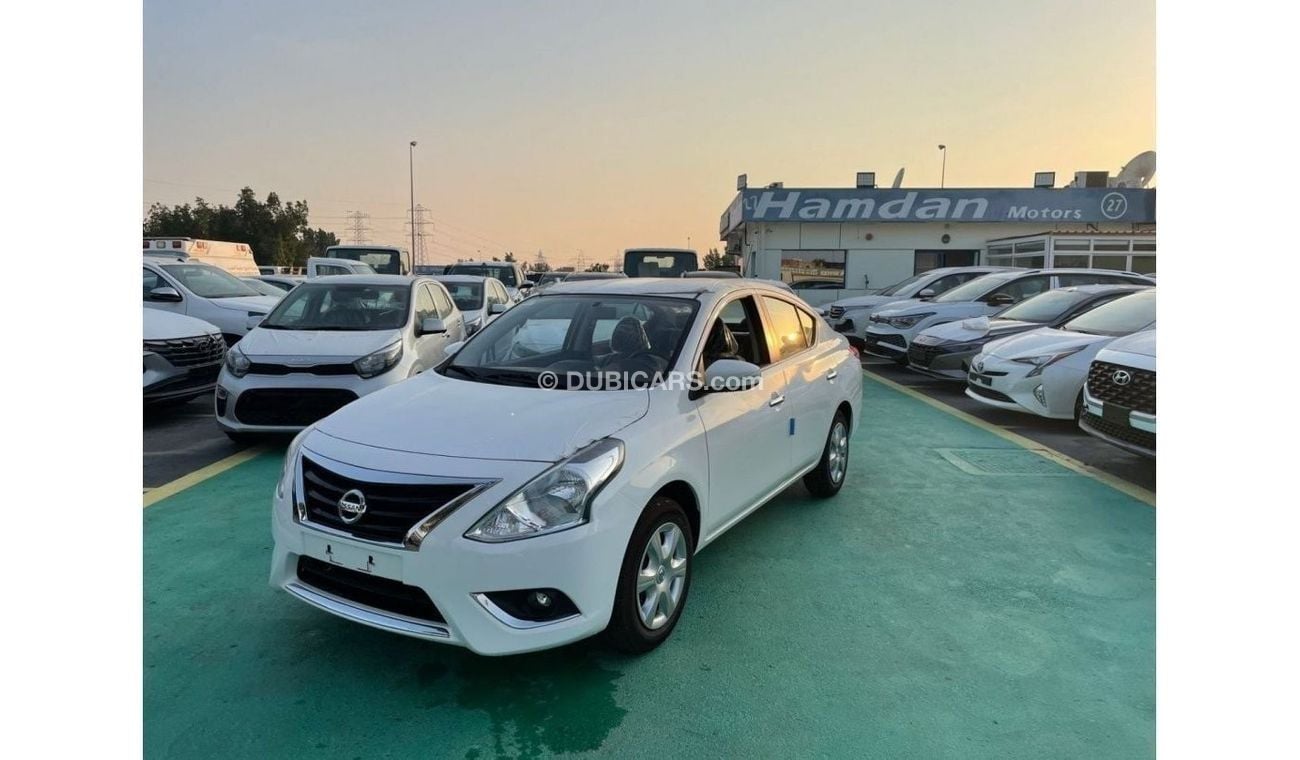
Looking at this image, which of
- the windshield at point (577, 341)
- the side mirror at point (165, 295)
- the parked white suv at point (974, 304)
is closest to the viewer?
the windshield at point (577, 341)

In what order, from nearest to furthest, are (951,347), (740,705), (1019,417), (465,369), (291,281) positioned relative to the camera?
1. (740,705)
2. (465,369)
3. (1019,417)
4. (951,347)
5. (291,281)

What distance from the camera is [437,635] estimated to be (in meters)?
2.65

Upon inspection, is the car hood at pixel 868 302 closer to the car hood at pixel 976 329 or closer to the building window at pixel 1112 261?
the car hood at pixel 976 329

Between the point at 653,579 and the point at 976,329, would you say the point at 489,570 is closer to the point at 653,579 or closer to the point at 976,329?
the point at 653,579

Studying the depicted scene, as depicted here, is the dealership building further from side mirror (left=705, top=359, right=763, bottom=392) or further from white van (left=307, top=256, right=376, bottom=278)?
side mirror (left=705, top=359, right=763, bottom=392)

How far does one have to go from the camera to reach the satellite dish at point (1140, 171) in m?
24.1

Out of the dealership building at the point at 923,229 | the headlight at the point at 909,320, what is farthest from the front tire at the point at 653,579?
the dealership building at the point at 923,229

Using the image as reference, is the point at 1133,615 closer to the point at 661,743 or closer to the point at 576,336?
the point at 661,743

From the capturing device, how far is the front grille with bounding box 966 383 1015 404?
7.63m

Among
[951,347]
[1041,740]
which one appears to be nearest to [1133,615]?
[1041,740]

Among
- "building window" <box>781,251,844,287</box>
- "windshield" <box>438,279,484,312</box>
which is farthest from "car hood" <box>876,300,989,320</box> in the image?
"building window" <box>781,251,844,287</box>

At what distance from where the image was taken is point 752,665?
9.95 ft

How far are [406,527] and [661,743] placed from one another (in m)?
1.15

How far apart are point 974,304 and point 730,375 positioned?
9.34 metres
